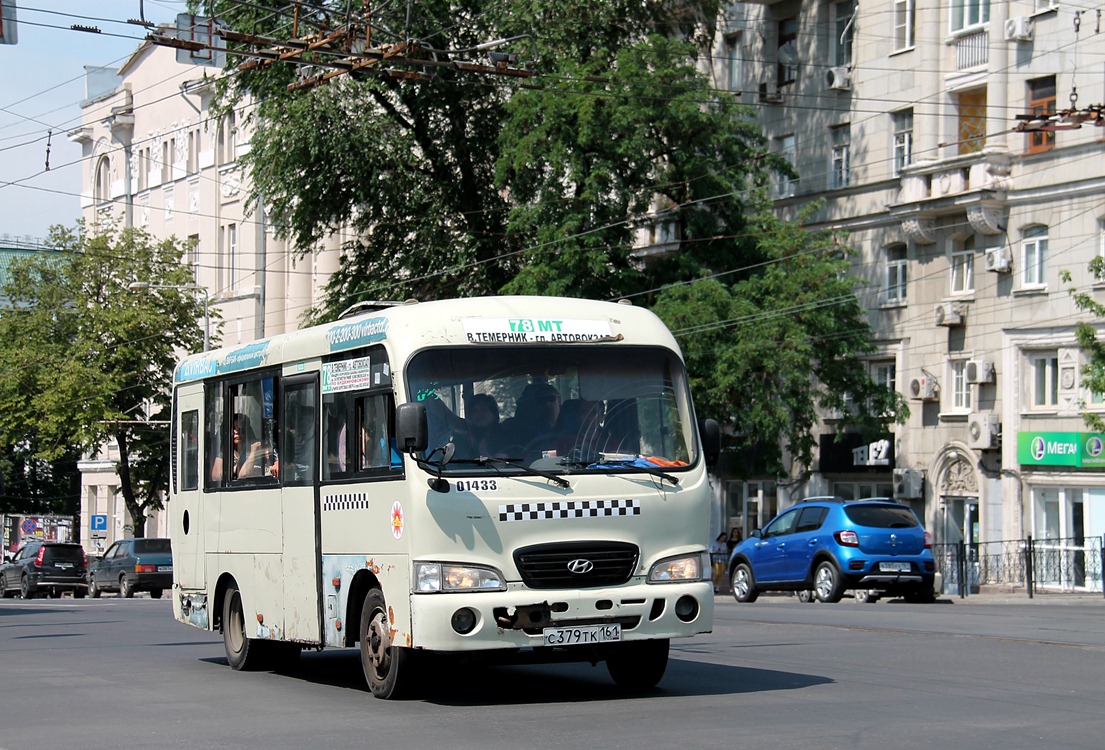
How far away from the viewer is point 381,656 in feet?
40.7

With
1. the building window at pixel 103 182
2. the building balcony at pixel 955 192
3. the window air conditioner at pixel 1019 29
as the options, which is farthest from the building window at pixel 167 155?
the window air conditioner at pixel 1019 29

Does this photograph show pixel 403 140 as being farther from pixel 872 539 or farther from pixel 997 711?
pixel 997 711

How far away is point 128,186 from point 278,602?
68.6 metres

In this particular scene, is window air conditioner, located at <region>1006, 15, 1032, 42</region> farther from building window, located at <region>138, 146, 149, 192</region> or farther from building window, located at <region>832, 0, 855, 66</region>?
building window, located at <region>138, 146, 149, 192</region>

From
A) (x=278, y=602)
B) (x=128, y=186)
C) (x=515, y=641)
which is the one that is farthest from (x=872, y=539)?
(x=128, y=186)

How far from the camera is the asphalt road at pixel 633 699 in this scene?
1012 cm

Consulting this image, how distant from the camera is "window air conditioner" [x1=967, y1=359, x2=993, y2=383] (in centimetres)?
4047

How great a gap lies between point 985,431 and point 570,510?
3023 centimetres

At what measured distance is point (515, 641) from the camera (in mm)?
11570

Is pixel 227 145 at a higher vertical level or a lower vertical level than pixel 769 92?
higher

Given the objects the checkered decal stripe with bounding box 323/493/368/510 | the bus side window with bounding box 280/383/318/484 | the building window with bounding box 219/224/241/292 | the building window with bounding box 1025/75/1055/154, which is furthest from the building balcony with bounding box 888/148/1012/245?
the building window with bounding box 219/224/241/292

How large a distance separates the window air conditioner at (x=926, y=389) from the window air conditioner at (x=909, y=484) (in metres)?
1.83

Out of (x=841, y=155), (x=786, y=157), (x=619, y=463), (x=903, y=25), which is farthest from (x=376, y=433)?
(x=786, y=157)

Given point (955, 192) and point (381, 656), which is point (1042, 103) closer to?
point (955, 192)
